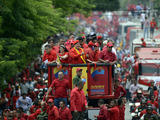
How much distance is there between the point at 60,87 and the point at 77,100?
3.40 ft

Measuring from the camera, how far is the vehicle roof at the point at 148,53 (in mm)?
30000

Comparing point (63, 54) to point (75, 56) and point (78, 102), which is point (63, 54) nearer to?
point (75, 56)

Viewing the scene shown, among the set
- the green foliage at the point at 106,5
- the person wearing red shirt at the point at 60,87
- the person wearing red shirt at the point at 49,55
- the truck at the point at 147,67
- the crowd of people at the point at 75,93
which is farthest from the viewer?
the green foliage at the point at 106,5

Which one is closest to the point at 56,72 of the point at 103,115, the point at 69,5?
the point at 103,115

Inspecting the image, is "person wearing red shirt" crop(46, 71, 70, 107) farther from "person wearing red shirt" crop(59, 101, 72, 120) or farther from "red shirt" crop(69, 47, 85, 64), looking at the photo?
"red shirt" crop(69, 47, 85, 64)

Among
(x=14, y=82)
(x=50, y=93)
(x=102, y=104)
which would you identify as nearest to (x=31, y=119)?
(x=50, y=93)

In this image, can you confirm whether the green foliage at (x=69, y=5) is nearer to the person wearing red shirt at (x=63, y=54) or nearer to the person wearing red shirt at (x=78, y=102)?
the person wearing red shirt at (x=63, y=54)

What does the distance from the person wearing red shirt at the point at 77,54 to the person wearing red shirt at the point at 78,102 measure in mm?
1996

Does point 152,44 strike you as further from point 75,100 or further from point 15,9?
point 75,100

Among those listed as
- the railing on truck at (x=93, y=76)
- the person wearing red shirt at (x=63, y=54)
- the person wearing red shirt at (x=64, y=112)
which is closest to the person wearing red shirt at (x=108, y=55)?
the railing on truck at (x=93, y=76)

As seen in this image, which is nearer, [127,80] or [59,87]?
[59,87]

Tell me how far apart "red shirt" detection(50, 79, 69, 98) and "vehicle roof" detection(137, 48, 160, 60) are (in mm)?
12979

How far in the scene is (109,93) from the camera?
60.8 feet

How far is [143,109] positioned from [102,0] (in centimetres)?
4736
